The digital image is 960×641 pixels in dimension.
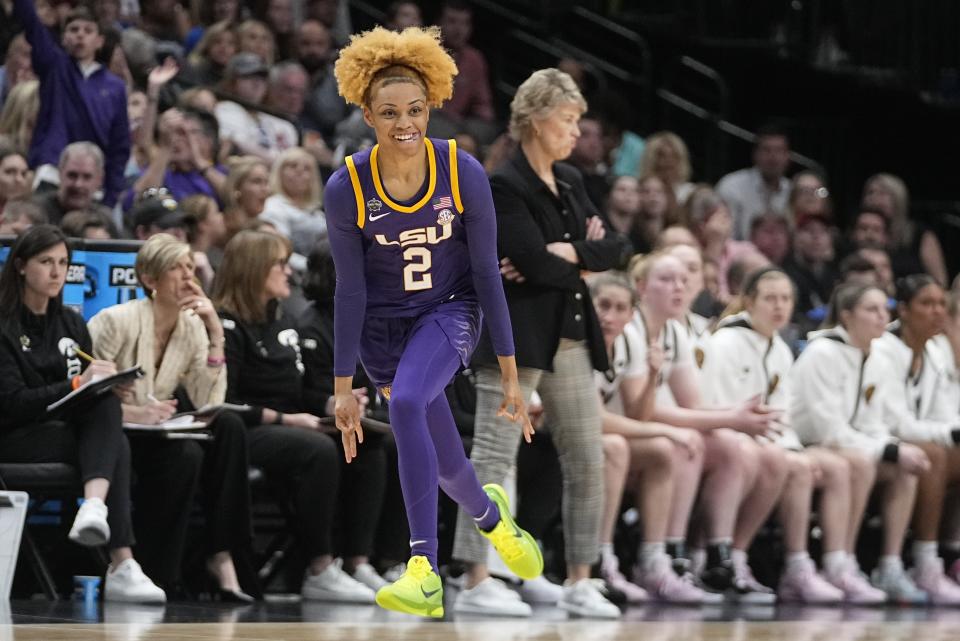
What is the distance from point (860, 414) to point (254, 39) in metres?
4.61

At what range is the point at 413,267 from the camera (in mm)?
5191

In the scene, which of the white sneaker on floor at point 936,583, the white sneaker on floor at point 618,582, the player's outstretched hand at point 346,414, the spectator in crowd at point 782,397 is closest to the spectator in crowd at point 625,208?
the spectator in crowd at point 782,397

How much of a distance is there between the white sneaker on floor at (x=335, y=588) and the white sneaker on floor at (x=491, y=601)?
2.09ft

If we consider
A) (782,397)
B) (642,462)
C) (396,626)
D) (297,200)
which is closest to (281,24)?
(297,200)

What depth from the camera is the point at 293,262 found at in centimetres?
879

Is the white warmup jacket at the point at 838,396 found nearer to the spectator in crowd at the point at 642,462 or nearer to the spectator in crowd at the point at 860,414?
the spectator in crowd at the point at 860,414

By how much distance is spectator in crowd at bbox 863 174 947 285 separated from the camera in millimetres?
11445

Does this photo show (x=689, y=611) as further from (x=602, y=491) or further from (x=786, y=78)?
(x=786, y=78)

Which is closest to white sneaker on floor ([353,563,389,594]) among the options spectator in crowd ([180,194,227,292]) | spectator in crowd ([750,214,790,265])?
spectator in crowd ([180,194,227,292])

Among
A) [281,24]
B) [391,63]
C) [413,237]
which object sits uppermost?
[281,24]

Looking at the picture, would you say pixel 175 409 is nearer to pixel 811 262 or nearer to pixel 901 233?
pixel 811 262

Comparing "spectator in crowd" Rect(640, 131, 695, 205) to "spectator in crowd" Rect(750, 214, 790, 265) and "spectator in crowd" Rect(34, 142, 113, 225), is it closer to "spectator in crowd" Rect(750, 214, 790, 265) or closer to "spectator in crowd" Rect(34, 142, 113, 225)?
"spectator in crowd" Rect(750, 214, 790, 265)

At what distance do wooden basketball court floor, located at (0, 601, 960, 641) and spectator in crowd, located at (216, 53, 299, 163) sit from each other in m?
4.09

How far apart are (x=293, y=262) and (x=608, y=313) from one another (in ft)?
6.39
